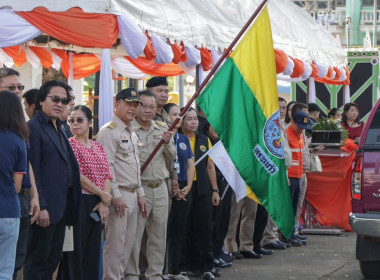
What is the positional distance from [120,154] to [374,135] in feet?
9.62

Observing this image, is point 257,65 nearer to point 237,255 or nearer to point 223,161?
point 223,161

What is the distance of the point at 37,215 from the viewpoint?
22.6ft

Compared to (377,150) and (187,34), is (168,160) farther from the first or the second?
(187,34)

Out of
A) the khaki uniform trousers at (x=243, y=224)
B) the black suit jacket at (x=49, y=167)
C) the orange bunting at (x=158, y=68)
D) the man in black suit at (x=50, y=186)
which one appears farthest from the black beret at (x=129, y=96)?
the orange bunting at (x=158, y=68)

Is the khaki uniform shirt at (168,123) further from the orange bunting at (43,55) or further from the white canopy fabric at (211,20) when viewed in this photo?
the orange bunting at (43,55)

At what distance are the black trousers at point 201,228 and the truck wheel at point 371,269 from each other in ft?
5.64

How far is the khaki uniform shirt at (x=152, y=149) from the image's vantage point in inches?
355

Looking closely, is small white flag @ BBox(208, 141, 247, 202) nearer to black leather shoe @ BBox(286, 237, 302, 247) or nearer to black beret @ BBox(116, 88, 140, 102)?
black beret @ BBox(116, 88, 140, 102)

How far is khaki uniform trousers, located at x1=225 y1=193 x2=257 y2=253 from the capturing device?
11.9 metres

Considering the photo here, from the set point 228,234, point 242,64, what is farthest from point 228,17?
point 242,64

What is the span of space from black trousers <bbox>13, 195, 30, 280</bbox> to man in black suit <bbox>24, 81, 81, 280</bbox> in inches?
8.7

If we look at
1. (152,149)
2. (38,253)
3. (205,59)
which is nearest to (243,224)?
(205,59)

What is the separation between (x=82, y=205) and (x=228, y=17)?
703cm

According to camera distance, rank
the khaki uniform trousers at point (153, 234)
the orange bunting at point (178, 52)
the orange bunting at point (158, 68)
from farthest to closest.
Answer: the orange bunting at point (158, 68)
the orange bunting at point (178, 52)
the khaki uniform trousers at point (153, 234)
